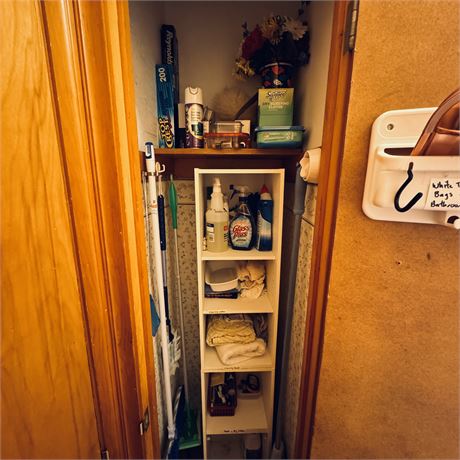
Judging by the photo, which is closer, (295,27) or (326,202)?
(326,202)

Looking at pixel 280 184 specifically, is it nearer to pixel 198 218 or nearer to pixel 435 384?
pixel 198 218

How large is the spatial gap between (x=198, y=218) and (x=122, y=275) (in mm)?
428

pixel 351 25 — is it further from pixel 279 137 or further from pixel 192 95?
pixel 192 95

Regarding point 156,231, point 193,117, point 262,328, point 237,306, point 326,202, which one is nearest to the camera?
point 326,202

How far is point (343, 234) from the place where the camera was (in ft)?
1.51

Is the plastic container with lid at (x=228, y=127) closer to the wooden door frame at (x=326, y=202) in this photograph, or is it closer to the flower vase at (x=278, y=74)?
the flower vase at (x=278, y=74)

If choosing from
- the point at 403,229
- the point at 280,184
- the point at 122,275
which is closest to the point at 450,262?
the point at 403,229

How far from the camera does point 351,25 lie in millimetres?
398

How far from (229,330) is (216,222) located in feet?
1.73

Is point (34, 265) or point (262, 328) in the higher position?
point (34, 265)

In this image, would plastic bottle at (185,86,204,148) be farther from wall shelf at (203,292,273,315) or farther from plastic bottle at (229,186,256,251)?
wall shelf at (203,292,273,315)

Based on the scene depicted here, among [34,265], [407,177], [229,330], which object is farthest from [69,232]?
[229,330]

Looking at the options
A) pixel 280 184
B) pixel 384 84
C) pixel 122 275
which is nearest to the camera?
pixel 384 84

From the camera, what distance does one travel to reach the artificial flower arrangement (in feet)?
2.79
